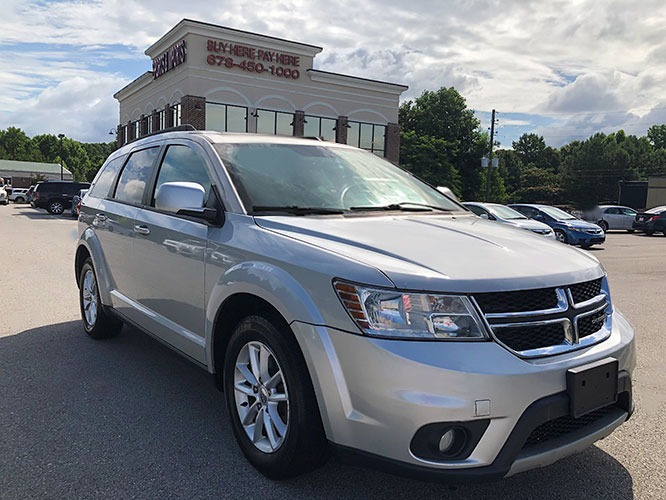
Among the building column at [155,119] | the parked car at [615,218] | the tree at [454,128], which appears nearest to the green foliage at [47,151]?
the tree at [454,128]

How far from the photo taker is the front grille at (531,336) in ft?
7.75

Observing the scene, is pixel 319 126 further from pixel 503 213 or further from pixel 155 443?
pixel 155 443

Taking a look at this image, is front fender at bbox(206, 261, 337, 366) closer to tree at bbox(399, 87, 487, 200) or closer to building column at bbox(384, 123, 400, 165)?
building column at bbox(384, 123, 400, 165)

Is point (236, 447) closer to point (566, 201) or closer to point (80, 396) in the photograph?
point (80, 396)

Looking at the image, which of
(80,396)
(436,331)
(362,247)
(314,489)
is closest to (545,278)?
(436,331)

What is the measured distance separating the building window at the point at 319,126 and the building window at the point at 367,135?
1.22 meters

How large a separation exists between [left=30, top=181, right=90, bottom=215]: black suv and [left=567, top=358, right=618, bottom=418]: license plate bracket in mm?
31179

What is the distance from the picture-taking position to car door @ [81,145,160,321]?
14.5 feet

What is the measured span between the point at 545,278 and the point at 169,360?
3.40 m

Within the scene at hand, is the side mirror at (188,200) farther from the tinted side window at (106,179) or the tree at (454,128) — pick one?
the tree at (454,128)

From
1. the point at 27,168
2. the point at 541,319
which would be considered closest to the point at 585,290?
the point at 541,319

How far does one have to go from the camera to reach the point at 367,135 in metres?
35.8

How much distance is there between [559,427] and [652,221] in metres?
26.7

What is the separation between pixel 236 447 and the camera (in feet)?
10.7
